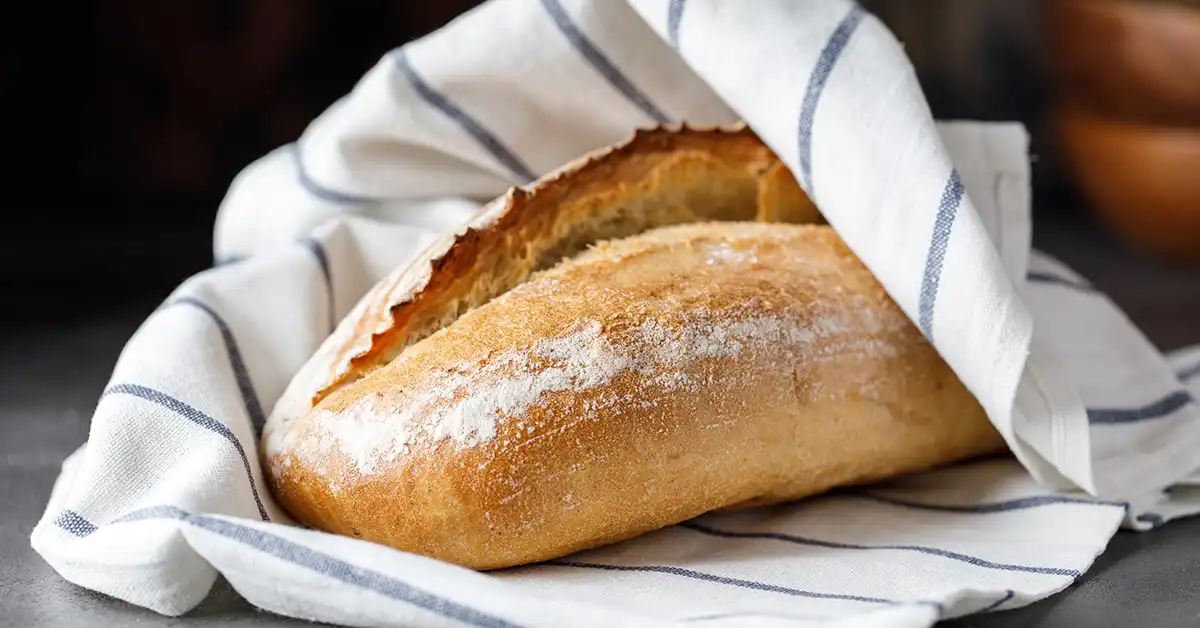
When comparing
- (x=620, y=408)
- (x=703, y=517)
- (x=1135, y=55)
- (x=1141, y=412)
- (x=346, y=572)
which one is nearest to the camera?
(x=346, y=572)

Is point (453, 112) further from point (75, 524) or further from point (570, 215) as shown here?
point (75, 524)

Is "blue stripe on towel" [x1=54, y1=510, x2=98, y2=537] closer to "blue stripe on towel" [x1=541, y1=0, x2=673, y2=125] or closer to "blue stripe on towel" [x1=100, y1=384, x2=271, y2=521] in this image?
"blue stripe on towel" [x1=100, y1=384, x2=271, y2=521]

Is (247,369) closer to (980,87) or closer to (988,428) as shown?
(988,428)

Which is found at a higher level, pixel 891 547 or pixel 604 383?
pixel 604 383

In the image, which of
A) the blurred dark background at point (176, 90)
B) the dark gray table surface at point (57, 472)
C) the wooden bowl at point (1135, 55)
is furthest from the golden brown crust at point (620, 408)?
the blurred dark background at point (176, 90)

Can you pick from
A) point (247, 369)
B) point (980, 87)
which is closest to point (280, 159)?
point (247, 369)

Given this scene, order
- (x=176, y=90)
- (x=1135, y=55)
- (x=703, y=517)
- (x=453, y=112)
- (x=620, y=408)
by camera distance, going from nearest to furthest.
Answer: (x=620, y=408) → (x=703, y=517) → (x=453, y=112) → (x=1135, y=55) → (x=176, y=90)

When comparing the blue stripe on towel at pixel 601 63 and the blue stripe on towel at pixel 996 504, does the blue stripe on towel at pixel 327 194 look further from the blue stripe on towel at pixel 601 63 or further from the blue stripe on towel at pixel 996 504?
the blue stripe on towel at pixel 996 504

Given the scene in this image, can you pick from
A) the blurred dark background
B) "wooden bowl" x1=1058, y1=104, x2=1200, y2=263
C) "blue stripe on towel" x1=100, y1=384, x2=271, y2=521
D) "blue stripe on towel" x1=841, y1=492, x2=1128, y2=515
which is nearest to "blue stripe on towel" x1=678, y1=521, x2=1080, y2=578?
"blue stripe on towel" x1=841, y1=492, x2=1128, y2=515

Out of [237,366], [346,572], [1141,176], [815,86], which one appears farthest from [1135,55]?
[346,572]
